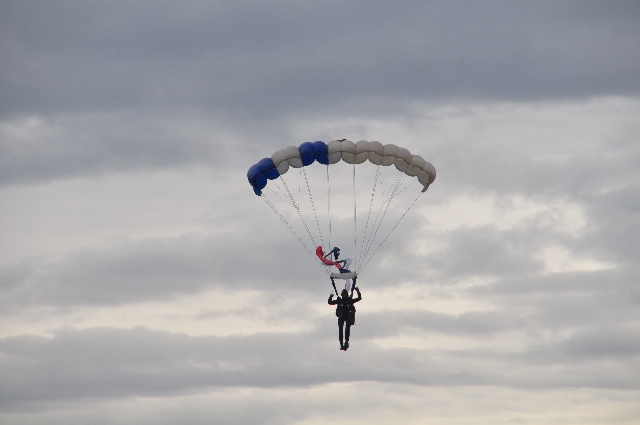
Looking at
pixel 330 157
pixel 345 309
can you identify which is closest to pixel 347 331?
pixel 345 309

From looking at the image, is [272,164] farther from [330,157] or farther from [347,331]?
→ [347,331]

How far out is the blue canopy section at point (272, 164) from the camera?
75.2 m

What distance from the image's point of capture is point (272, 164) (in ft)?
249

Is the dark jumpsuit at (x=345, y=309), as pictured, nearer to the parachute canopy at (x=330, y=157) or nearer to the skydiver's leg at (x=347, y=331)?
the skydiver's leg at (x=347, y=331)

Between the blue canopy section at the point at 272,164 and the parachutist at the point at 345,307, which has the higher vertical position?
the blue canopy section at the point at 272,164

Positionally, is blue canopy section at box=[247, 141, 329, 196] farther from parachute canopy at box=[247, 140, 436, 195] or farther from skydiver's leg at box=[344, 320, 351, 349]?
skydiver's leg at box=[344, 320, 351, 349]

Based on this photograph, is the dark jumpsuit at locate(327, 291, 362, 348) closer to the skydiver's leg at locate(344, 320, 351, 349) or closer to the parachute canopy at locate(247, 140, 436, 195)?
the skydiver's leg at locate(344, 320, 351, 349)

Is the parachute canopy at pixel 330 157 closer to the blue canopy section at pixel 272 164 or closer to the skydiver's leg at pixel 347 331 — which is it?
the blue canopy section at pixel 272 164

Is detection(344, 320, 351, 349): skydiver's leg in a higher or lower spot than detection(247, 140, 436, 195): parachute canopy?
lower

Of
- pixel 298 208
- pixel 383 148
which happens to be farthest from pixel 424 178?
pixel 298 208

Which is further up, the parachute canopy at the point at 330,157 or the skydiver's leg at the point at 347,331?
the parachute canopy at the point at 330,157

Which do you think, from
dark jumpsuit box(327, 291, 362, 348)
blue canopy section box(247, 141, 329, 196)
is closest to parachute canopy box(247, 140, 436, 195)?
blue canopy section box(247, 141, 329, 196)

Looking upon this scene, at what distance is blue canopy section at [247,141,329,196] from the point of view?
247 ft

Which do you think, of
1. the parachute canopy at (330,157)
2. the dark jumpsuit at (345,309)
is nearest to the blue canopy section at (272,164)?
the parachute canopy at (330,157)
